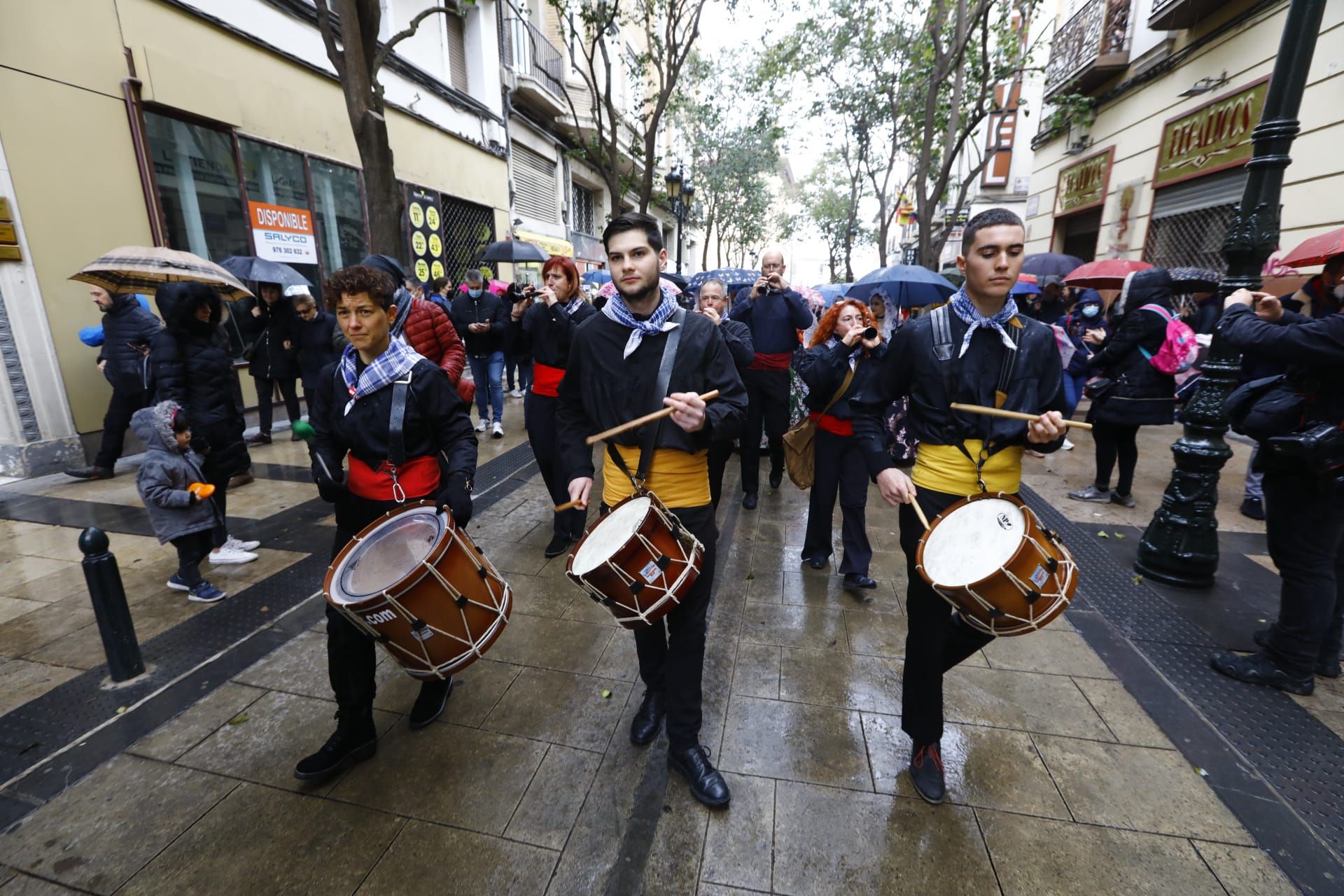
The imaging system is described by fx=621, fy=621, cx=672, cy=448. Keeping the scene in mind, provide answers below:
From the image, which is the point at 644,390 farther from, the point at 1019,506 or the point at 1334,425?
the point at 1334,425

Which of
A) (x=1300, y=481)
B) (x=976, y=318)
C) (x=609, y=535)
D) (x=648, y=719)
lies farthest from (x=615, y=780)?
(x=1300, y=481)

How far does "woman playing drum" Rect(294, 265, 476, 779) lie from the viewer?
100 inches

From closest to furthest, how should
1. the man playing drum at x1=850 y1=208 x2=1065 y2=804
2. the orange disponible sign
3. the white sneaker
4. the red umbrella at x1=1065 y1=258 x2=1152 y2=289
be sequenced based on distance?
1. the man playing drum at x1=850 y1=208 x2=1065 y2=804
2. the white sneaker
3. the red umbrella at x1=1065 y1=258 x2=1152 y2=289
4. the orange disponible sign

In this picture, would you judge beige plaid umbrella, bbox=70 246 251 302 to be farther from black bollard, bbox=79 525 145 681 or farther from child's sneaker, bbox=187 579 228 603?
black bollard, bbox=79 525 145 681

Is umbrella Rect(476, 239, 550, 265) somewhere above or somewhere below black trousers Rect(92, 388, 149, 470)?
above

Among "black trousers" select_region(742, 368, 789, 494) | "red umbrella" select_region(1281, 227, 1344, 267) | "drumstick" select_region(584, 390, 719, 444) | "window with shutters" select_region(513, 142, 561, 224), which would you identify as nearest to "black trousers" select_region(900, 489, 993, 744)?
"drumstick" select_region(584, 390, 719, 444)

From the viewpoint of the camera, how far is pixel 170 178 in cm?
773

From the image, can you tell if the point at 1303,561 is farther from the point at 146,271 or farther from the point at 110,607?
the point at 146,271

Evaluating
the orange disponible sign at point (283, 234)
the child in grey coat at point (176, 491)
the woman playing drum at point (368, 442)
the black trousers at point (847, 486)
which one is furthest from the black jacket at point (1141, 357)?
the orange disponible sign at point (283, 234)

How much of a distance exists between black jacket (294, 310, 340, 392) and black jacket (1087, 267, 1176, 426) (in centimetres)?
786

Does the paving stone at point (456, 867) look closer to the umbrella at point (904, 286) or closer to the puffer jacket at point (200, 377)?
the puffer jacket at point (200, 377)

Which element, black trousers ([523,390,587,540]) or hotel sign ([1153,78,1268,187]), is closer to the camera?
black trousers ([523,390,587,540])

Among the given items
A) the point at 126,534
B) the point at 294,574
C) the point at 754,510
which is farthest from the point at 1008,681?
the point at 126,534

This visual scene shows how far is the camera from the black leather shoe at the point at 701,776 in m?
2.43
